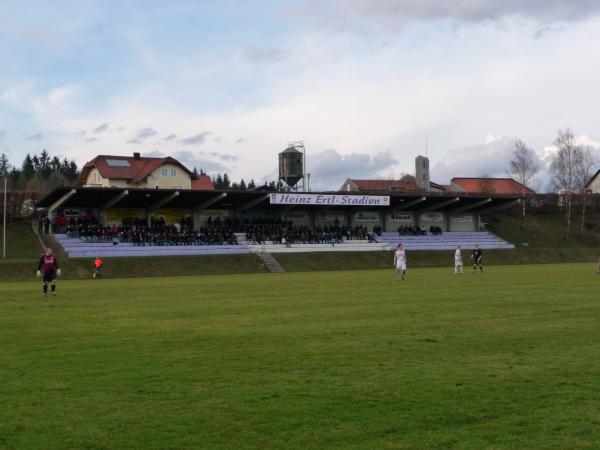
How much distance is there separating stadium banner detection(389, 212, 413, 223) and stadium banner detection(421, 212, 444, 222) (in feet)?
5.62

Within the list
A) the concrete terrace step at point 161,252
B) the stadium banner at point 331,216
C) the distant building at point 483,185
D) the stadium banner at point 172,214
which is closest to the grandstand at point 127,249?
the concrete terrace step at point 161,252

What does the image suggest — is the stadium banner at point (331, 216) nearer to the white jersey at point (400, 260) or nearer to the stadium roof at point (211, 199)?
the stadium roof at point (211, 199)

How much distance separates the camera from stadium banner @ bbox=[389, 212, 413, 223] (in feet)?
267

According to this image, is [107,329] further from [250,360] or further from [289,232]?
[289,232]

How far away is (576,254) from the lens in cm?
7094

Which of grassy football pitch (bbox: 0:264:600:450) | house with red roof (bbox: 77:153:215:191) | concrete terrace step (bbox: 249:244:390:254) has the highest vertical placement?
house with red roof (bbox: 77:153:215:191)

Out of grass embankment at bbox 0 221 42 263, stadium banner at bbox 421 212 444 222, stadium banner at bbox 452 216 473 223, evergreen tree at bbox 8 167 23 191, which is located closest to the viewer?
grass embankment at bbox 0 221 42 263

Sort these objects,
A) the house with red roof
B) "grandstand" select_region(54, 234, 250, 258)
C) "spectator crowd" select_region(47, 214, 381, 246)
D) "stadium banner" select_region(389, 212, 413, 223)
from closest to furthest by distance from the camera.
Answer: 1. "grandstand" select_region(54, 234, 250, 258)
2. "spectator crowd" select_region(47, 214, 381, 246)
3. "stadium banner" select_region(389, 212, 413, 223)
4. the house with red roof

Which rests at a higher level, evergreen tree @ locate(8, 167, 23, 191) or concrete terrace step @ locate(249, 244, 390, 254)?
evergreen tree @ locate(8, 167, 23, 191)

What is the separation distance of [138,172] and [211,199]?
28.3 meters

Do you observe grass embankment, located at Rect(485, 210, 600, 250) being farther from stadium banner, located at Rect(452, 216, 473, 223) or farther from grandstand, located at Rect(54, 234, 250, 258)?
Answer: grandstand, located at Rect(54, 234, 250, 258)

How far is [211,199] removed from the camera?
2650 inches

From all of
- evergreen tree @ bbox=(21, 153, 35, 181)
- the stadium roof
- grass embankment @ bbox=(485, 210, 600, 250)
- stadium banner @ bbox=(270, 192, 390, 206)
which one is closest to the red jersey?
the stadium roof

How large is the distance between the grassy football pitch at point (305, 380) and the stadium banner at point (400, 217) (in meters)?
63.6
